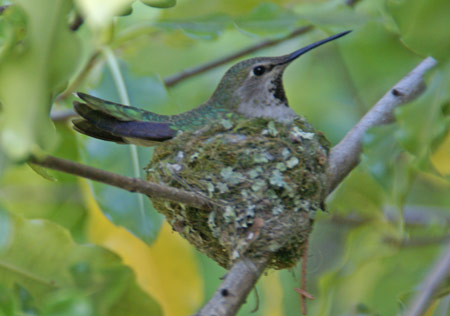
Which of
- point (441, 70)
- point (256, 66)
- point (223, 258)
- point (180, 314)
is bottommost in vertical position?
point (180, 314)

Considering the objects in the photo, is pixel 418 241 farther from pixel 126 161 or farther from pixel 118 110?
pixel 118 110

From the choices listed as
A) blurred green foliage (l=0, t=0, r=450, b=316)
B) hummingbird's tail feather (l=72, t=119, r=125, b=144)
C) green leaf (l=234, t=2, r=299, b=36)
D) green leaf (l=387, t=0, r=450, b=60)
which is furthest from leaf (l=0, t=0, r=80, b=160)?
green leaf (l=234, t=2, r=299, b=36)

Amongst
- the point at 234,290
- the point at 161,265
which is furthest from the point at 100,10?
the point at 161,265

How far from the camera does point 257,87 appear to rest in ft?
12.7

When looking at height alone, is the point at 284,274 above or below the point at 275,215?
below

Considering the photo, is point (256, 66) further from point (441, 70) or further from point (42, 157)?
point (42, 157)

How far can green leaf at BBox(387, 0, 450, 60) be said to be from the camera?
6.03ft

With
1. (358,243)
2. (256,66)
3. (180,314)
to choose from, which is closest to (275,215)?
(358,243)

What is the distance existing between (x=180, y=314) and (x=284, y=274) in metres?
1.37

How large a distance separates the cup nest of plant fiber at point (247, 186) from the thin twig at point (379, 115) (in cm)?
10

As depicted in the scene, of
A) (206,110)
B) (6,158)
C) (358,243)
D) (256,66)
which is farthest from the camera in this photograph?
(256,66)

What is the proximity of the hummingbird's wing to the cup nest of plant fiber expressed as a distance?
0.28 ft

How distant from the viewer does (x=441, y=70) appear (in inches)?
82.4

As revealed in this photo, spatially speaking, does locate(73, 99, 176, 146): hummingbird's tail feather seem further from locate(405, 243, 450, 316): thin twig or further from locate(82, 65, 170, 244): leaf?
locate(405, 243, 450, 316): thin twig
